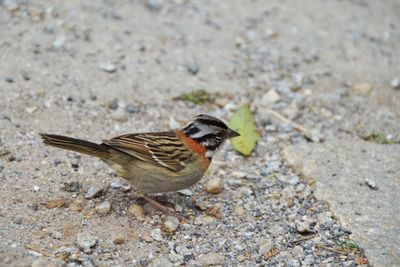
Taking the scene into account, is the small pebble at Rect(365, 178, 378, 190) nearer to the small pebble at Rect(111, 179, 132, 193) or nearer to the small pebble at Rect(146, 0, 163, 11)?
the small pebble at Rect(111, 179, 132, 193)

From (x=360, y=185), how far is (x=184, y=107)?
2155 millimetres

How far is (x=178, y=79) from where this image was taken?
7500 mm

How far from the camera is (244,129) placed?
6.73 m

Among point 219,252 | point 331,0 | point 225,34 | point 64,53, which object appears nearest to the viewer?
point 219,252

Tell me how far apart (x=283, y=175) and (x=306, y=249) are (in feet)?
3.77

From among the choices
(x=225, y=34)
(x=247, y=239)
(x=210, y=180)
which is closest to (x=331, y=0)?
(x=225, y=34)

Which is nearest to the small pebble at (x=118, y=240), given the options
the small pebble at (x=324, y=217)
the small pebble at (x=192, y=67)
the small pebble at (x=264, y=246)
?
the small pebble at (x=264, y=246)

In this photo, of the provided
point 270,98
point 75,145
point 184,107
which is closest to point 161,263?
point 75,145

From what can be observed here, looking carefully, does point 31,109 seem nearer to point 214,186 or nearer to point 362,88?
point 214,186

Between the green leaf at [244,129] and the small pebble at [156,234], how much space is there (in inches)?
61.8

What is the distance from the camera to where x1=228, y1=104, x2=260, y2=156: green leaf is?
257 inches

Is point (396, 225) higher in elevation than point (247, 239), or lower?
higher

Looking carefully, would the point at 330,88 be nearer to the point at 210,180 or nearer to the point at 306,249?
the point at 210,180

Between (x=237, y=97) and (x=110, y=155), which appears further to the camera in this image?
(x=237, y=97)
